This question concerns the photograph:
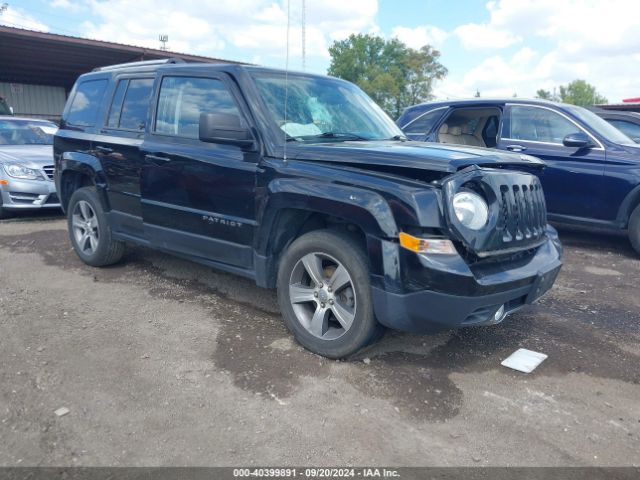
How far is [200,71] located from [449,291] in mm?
2637

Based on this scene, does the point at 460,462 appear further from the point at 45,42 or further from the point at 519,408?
the point at 45,42

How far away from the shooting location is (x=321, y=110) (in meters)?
4.12

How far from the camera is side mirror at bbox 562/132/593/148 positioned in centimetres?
629

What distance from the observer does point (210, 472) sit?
2.35m

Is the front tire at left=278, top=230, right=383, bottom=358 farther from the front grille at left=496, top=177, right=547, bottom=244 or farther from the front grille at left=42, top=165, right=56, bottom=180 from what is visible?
the front grille at left=42, top=165, right=56, bottom=180

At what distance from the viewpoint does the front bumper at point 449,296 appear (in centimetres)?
290

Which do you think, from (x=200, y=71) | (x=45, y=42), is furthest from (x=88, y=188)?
(x=45, y=42)

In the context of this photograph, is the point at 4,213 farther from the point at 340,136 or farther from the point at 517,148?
the point at 517,148

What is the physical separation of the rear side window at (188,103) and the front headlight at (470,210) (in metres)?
1.78

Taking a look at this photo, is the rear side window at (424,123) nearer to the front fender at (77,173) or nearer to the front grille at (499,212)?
the front grille at (499,212)

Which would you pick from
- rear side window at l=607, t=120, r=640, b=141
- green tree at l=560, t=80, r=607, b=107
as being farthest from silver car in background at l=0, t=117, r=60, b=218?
green tree at l=560, t=80, r=607, b=107

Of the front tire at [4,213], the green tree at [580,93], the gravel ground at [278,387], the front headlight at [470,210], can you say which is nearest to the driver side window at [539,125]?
the gravel ground at [278,387]

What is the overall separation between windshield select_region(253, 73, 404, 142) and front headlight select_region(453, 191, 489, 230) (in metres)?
1.21

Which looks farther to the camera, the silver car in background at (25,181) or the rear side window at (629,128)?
the rear side window at (629,128)
